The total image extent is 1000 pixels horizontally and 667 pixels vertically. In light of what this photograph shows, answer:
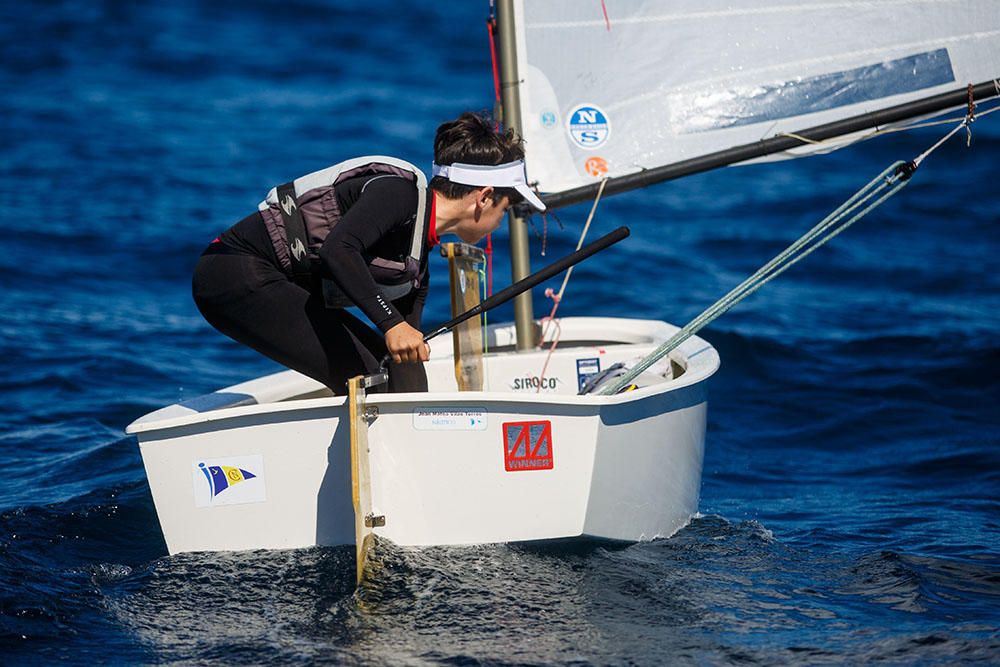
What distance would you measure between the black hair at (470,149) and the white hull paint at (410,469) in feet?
1.71

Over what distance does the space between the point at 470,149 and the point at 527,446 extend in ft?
2.45

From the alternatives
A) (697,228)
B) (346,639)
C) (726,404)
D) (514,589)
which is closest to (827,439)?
(726,404)

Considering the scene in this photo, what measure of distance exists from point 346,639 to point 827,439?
2.77m

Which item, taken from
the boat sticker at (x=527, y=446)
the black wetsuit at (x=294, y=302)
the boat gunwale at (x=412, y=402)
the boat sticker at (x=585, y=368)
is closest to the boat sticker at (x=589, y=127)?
the boat sticker at (x=585, y=368)

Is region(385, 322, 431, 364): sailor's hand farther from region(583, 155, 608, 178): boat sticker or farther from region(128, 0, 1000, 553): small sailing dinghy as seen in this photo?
region(583, 155, 608, 178): boat sticker

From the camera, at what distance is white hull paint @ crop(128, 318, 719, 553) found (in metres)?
2.87

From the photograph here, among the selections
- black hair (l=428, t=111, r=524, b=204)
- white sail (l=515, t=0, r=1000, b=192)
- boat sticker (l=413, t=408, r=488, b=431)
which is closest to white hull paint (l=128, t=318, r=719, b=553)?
boat sticker (l=413, t=408, r=488, b=431)

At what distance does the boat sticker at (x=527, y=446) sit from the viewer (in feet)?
9.42

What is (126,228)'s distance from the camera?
7727 millimetres

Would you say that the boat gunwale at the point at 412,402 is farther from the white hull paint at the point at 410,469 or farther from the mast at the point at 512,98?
the mast at the point at 512,98

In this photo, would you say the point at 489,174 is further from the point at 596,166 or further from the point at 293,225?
the point at 596,166

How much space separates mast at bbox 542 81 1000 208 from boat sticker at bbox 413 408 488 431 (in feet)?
4.20

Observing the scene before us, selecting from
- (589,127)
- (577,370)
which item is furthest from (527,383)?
(589,127)

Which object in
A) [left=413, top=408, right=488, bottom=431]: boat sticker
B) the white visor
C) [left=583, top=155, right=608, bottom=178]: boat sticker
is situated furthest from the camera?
[left=583, top=155, right=608, bottom=178]: boat sticker
